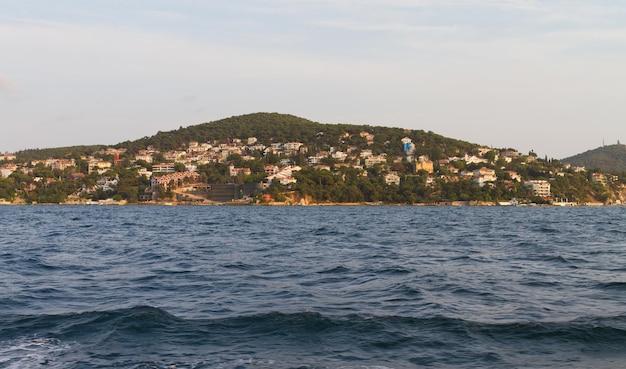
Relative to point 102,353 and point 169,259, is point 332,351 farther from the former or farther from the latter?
point 169,259

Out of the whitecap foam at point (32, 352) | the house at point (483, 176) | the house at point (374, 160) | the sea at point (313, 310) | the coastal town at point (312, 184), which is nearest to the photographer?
the whitecap foam at point (32, 352)

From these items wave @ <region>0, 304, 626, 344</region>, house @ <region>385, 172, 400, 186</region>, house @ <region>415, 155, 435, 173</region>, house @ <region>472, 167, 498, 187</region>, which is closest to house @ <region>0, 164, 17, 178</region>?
house @ <region>385, 172, 400, 186</region>

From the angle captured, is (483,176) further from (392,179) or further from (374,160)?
(374,160)

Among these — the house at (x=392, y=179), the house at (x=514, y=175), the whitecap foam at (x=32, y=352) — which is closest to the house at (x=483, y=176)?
the house at (x=514, y=175)

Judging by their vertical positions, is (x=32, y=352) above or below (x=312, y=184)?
below

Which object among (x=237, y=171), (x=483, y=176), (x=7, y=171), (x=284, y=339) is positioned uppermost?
(x=7, y=171)

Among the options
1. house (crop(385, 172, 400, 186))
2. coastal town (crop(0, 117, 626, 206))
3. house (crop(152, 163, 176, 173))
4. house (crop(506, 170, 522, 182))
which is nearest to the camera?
coastal town (crop(0, 117, 626, 206))

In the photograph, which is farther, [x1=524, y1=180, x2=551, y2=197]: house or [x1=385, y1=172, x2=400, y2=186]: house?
[x1=385, y1=172, x2=400, y2=186]: house

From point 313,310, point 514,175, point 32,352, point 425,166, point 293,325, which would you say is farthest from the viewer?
point 425,166

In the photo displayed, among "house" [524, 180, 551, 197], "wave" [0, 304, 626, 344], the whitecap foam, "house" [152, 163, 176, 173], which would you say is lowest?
the whitecap foam

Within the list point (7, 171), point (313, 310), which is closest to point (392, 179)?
point (7, 171)

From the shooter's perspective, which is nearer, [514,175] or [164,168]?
[514,175]

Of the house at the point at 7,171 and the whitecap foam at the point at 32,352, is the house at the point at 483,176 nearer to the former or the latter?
the house at the point at 7,171

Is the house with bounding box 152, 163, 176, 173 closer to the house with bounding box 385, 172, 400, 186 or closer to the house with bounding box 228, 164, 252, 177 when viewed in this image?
the house with bounding box 228, 164, 252, 177
